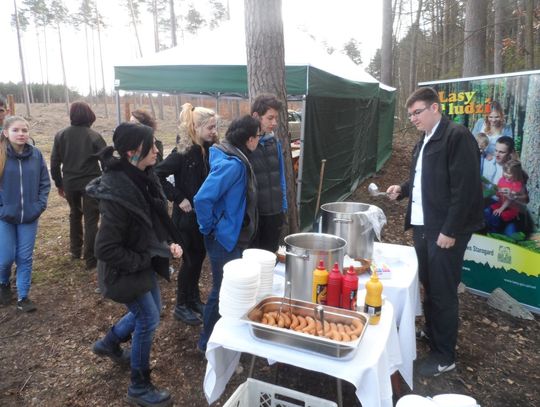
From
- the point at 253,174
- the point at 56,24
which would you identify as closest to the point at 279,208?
the point at 253,174

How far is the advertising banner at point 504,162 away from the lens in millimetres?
3455

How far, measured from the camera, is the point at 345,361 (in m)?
1.57

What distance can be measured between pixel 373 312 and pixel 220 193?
114cm

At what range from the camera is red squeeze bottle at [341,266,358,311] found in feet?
5.90

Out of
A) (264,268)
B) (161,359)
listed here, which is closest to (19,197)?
(161,359)

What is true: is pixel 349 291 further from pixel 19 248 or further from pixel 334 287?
pixel 19 248

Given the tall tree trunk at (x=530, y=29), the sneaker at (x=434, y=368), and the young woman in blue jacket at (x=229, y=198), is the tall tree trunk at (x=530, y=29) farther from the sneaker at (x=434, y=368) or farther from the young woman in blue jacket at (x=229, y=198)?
the young woman in blue jacket at (x=229, y=198)

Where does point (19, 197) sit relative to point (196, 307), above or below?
above

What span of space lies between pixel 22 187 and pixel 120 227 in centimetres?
202

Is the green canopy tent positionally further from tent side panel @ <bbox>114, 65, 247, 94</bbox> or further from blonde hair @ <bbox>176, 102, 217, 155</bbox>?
blonde hair @ <bbox>176, 102, 217, 155</bbox>

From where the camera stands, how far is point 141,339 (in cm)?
233

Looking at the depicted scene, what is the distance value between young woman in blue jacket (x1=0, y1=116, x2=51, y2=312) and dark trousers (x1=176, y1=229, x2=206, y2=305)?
144cm

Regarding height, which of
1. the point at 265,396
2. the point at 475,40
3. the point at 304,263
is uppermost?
the point at 475,40

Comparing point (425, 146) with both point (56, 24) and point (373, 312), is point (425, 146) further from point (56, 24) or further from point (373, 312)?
point (56, 24)
